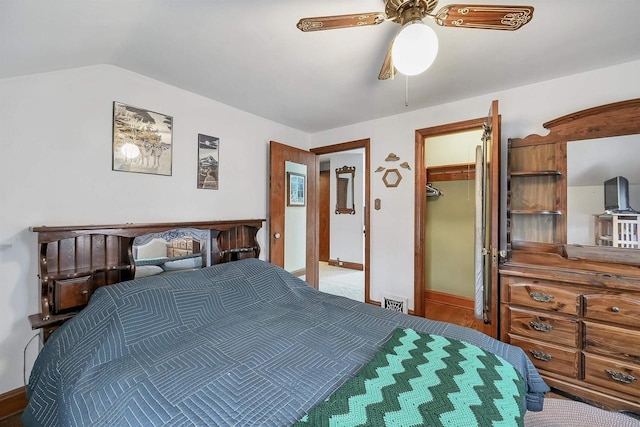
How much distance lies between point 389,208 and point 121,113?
257cm

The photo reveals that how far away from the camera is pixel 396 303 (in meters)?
2.96

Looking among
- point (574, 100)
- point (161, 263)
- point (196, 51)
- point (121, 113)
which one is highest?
point (196, 51)

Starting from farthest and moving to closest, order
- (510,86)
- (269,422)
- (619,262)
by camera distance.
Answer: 1. (510,86)
2. (619,262)
3. (269,422)

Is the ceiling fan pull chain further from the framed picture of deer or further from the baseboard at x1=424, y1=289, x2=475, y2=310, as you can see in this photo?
the baseboard at x1=424, y1=289, x2=475, y2=310

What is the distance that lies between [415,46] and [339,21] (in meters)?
0.35

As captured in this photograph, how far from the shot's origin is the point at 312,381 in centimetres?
99

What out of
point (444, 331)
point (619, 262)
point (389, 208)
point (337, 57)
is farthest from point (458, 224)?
point (337, 57)

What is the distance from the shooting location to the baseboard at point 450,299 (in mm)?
3245

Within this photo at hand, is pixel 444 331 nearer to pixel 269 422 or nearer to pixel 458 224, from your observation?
pixel 269 422

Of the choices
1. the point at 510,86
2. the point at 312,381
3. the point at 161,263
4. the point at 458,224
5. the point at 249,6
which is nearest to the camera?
the point at 312,381

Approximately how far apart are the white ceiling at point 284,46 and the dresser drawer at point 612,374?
6.57 ft

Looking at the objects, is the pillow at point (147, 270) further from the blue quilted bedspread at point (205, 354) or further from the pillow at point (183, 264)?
the blue quilted bedspread at point (205, 354)

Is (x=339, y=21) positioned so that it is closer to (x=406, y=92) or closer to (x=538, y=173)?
(x=406, y=92)

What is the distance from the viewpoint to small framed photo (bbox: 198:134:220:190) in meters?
2.44
